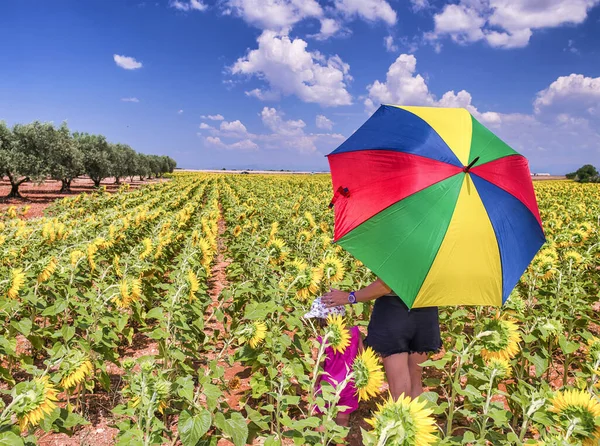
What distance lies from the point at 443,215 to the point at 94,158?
3804cm

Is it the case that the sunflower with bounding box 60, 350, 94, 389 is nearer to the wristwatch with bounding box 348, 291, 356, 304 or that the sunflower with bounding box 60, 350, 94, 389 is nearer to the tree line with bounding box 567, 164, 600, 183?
the wristwatch with bounding box 348, 291, 356, 304

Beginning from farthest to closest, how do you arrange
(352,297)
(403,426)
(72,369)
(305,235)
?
(305,235)
(352,297)
(72,369)
(403,426)

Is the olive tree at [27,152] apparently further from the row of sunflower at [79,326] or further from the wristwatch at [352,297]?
the wristwatch at [352,297]

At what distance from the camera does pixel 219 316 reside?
315 centimetres

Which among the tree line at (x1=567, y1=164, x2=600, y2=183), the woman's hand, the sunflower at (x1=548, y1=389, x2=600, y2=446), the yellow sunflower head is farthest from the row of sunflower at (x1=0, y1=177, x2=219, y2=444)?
the tree line at (x1=567, y1=164, x2=600, y2=183)

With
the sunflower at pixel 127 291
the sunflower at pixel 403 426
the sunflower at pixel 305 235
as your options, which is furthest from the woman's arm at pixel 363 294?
the sunflower at pixel 305 235

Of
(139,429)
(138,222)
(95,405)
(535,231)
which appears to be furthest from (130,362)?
(138,222)

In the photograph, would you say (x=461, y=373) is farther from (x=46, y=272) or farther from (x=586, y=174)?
(x=586, y=174)

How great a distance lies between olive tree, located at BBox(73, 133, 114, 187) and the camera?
34.4 meters

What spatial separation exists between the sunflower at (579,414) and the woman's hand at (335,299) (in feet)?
3.82

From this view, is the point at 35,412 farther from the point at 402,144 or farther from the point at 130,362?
the point at 402,144

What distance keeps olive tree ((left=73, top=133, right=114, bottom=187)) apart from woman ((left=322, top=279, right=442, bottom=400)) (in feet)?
119

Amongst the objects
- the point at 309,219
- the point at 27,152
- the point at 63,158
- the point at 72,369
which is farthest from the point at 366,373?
the point at 63,158

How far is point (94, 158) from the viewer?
113ft
